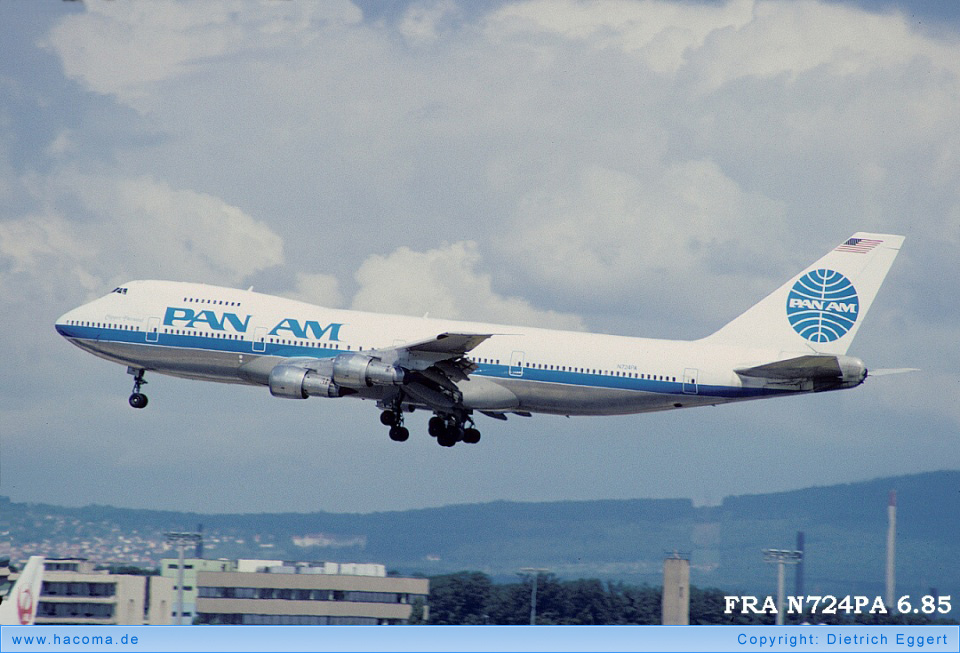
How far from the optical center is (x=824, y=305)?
5344 cm

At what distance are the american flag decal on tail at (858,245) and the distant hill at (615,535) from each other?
2074cm

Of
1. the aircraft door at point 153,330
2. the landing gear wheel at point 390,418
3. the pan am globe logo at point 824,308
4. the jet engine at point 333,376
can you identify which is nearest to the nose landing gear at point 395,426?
the landing gear wheel at point 390,418

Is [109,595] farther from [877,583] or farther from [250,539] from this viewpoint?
[877,583]

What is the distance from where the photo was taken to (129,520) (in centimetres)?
7812

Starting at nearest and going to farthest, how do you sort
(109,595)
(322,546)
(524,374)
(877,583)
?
(524,374) < (109,595) < (877,583) < (322,546)

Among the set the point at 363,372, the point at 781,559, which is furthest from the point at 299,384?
the point at 781,559

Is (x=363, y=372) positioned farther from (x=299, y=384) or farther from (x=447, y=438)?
(x=447, y=438)

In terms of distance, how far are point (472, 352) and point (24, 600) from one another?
59.7 feet

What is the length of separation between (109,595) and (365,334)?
2154 centimetres

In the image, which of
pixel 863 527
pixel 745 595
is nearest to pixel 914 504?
pixel 863 527

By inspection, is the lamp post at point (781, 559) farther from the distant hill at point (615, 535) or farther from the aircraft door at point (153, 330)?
the aircraft door at point (153, 330)

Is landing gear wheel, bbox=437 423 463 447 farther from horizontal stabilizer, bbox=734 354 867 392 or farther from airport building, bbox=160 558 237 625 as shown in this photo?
airport building, bbox=160 558 237 625

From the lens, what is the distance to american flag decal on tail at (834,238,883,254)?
53.8 meters

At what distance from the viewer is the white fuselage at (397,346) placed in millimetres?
49906
